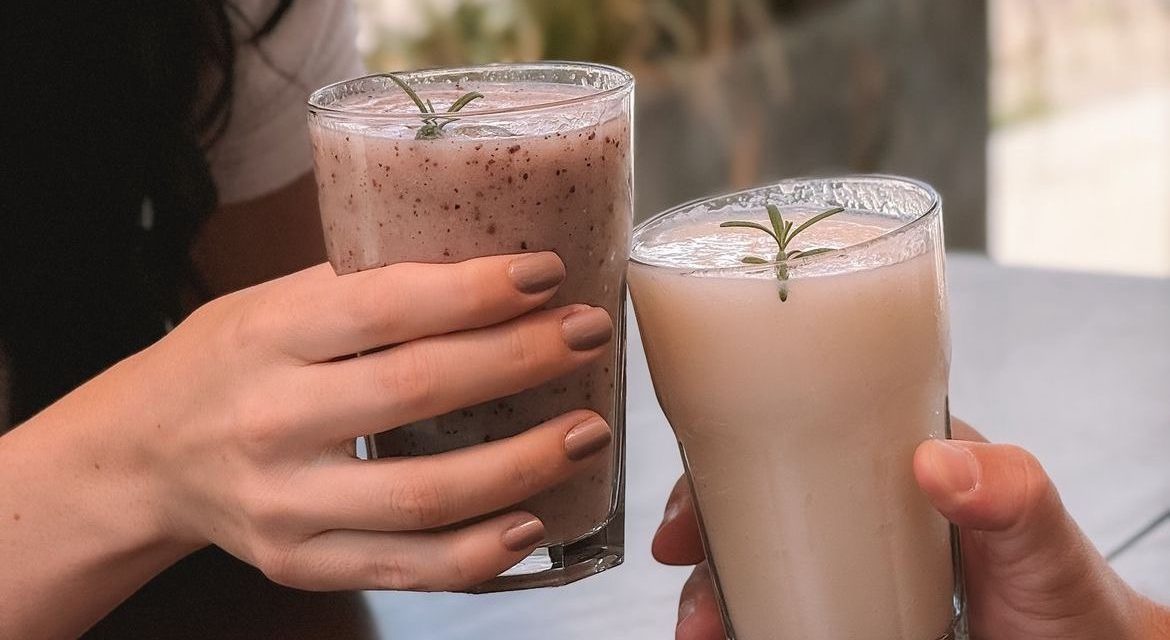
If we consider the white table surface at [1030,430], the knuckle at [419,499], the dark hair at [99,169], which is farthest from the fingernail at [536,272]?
the dark hair at [99,169]

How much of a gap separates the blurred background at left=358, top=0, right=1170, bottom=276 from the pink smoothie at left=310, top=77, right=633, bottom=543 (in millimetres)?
2650

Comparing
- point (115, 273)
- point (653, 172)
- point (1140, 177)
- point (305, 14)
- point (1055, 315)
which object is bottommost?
point (1140, 177)

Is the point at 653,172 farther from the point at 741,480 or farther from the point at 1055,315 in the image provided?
the point at 741,480

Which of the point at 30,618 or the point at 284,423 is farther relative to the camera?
the point at 30,618

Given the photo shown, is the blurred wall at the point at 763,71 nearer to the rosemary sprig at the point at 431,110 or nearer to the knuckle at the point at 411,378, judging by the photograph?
the rosemary sprig at the point at 431,110

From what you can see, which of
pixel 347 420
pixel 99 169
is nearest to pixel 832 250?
pixel 347 420

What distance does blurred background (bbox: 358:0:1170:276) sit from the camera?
3.51m

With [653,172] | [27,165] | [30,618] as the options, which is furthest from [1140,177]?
[30,618]

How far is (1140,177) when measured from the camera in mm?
4000

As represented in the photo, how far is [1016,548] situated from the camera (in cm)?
76

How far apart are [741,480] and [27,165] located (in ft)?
2.99

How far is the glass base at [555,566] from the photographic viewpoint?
29.8 inches

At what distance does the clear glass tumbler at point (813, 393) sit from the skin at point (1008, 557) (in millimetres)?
33

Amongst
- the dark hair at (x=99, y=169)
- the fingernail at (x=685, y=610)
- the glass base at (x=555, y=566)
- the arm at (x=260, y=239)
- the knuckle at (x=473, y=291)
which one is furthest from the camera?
the arm at (x=260, y=239)
